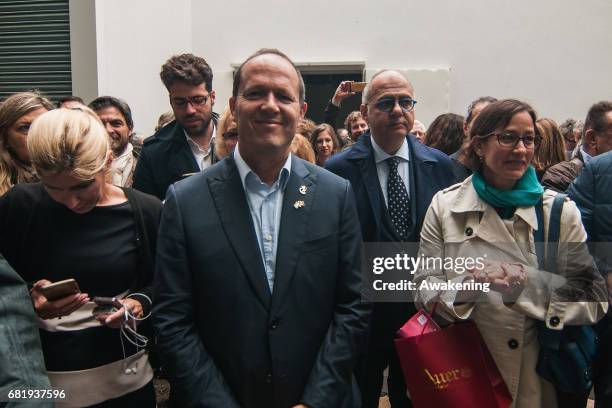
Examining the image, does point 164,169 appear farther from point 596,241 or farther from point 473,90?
point 473,90

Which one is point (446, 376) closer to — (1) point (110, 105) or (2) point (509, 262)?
(2) point (509, 262)

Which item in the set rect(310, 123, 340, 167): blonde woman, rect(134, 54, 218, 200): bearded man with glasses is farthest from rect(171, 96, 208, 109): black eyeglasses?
rect(310, 123, 340, 167): blonde woman

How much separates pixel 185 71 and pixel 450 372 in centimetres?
241

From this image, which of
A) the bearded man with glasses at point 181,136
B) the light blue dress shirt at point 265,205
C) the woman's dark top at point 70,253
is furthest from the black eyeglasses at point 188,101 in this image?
the light blue dress shirt at point 265,205

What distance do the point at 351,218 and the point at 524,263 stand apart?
80 cm

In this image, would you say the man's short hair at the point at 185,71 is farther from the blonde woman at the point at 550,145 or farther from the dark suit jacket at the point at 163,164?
the blonde woman at the point at 550,145

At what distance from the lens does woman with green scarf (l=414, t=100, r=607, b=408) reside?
6.93ft

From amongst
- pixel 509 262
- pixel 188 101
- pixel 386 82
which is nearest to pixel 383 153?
pixel 386 82

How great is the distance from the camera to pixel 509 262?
2189mm

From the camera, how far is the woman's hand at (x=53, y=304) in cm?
193

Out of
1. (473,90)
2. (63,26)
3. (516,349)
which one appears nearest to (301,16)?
(473,90)

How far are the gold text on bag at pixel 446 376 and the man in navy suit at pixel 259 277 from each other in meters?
0.37

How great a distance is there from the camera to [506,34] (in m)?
9.44

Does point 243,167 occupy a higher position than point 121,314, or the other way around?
point 243,167
